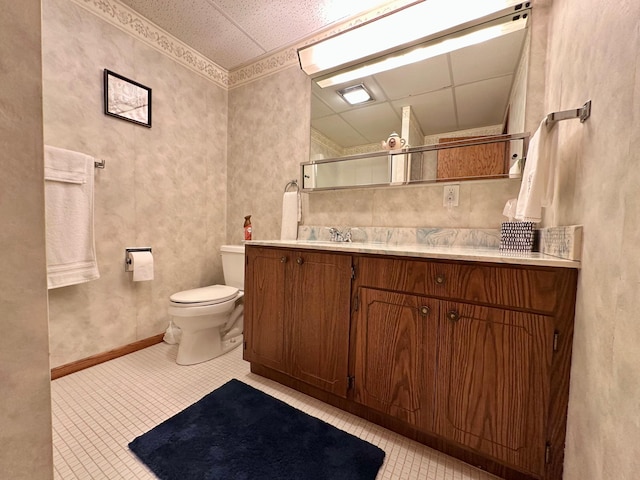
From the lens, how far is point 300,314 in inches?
51.3

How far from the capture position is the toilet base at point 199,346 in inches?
65.5

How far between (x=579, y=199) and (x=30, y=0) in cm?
131

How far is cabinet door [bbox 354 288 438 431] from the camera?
99 centimetres

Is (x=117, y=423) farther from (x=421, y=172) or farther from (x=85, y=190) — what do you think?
(x=421, y=172)

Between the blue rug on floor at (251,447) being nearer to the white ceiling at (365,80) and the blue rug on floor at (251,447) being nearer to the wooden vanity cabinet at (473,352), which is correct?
the wooden vanity cabinet at (473,352)

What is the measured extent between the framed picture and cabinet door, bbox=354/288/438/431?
1.90 meters

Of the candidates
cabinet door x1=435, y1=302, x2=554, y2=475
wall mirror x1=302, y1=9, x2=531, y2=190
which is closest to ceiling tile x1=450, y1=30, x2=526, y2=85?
wall mirror x1=302, y1=9, x2=531, y2=190

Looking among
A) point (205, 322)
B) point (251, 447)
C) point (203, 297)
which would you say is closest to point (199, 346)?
point (205, 322)

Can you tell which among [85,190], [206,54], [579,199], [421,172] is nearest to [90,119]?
[85,190]

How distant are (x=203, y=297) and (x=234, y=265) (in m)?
0.46

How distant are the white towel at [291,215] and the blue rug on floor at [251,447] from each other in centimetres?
108

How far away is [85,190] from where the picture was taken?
1493mm

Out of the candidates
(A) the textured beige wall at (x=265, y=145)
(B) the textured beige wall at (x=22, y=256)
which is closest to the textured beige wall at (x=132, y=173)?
(A) the textured beige wall at (x=265, y=145)

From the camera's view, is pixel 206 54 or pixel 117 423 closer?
pixel 117 423
